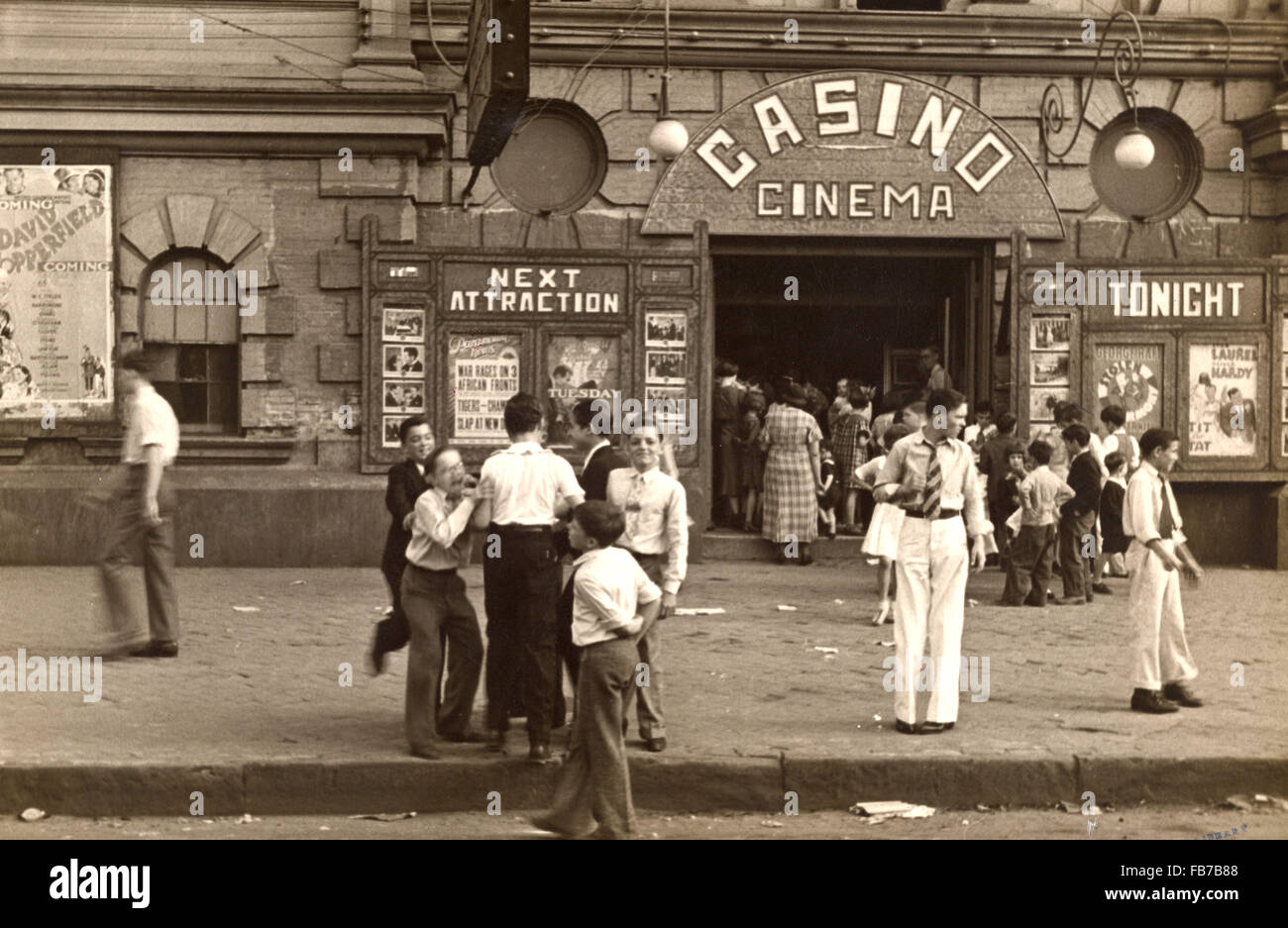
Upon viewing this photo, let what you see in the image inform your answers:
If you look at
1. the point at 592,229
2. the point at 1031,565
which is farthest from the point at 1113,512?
the point at 592,229

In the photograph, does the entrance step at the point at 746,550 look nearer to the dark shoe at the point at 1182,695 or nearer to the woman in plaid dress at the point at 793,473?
the woman in plaid dress at the point at 793,473

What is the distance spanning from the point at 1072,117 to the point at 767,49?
3250 millimetres

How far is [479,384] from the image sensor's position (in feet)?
50.1

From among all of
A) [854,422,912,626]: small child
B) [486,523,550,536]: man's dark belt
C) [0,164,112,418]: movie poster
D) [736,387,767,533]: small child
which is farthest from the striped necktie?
[0,164,112,418]: movie poster

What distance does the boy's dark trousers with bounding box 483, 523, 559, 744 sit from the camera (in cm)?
748

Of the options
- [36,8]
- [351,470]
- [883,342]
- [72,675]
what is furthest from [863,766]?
[883,342]

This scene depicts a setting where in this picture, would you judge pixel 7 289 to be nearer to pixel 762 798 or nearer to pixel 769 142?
pixel 769 142

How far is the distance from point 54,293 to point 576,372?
5036 mm

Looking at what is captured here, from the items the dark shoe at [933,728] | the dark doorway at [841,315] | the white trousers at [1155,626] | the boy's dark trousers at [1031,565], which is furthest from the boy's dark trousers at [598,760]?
the dark doorway at [841,315]

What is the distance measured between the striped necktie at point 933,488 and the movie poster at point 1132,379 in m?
7.73

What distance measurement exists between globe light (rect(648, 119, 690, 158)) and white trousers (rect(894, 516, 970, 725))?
7076 mm

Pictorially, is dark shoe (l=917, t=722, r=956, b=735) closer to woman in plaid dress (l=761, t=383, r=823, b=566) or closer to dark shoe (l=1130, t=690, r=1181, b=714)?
dark shoe (l=1130, t=690, r=1181, b=714)

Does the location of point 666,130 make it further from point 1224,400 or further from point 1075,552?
point 1224,400

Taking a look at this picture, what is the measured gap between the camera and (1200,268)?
51.2 ft
